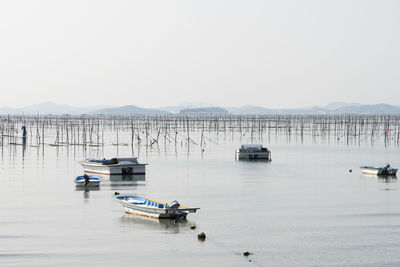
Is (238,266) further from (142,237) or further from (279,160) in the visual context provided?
(279,160)

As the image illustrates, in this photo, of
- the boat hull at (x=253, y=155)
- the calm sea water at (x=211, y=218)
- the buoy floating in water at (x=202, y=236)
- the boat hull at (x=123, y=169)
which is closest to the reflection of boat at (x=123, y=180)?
the calm sea water at (x=211, y=218)

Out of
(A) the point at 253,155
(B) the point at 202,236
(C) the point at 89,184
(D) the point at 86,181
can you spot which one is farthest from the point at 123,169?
(B) the point at 202,236

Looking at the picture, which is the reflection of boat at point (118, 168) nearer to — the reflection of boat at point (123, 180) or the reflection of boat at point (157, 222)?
the reflection of boat at point (123, 180)

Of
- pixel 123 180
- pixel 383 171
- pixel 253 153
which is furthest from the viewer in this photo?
pixel 253 153

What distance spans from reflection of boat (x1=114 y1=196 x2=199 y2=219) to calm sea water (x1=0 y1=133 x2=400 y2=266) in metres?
0.60

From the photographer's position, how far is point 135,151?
86.3m

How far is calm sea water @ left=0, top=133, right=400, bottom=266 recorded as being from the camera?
27.6 meters

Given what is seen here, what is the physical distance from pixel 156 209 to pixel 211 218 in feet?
10.3

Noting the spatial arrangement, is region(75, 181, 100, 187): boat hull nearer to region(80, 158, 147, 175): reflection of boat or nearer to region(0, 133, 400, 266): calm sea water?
region(0, 133, 400, 266): calm sea water

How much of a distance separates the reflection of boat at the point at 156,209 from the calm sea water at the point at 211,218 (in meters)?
0.60

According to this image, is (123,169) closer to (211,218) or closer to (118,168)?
(118,168)

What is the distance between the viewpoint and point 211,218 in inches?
1410

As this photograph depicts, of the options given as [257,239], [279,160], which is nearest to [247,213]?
[257,239]

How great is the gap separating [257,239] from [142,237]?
561 centimetres
